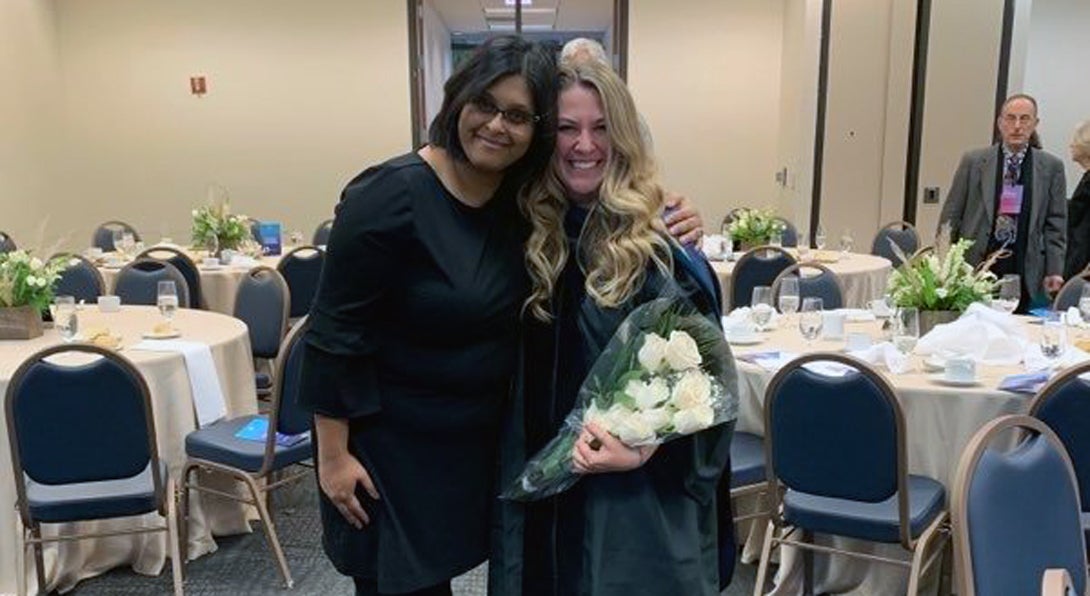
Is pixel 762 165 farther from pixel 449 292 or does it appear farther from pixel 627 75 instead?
pixel 449 292

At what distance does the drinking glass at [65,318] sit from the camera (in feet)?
11.7

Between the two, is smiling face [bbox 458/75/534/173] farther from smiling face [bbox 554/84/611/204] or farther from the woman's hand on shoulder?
the woman's hand on shoulder

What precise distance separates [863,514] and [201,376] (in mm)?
2302

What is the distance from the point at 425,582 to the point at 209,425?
6.57 ft

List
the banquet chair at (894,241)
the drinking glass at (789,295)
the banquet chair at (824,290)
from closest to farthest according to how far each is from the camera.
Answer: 1. the drinking glass at (789,295)
2. the banquet chair at (824,290)
3. the banquet chair at (894,241)

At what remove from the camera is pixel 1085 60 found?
8969 mm

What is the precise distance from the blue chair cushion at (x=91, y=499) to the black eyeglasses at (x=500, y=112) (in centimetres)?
192

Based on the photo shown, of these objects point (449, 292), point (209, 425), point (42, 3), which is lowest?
point (209, 425)

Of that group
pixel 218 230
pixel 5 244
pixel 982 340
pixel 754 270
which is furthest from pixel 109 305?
pixel 982 340

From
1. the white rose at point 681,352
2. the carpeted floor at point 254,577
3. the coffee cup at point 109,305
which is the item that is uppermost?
the white rose at point 681,352

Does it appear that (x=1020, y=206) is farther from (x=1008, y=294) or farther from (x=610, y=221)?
(x=610, y=221)

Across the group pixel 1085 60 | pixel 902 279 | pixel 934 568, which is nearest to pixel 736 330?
pixel 902 279

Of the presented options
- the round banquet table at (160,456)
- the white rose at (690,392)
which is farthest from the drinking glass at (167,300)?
the white rose at (690,392)

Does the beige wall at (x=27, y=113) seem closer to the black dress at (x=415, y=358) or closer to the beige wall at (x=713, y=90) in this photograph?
the beige wall at (x=713, y=90)
